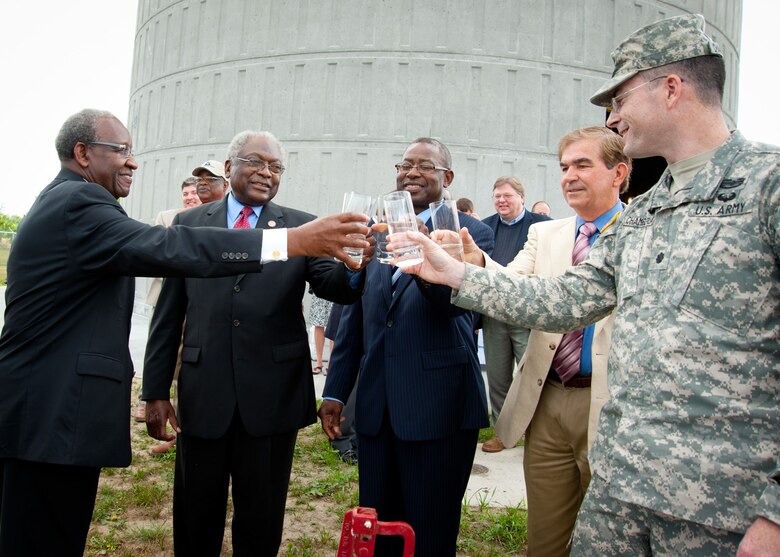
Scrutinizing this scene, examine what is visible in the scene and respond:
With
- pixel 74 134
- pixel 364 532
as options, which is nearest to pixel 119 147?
pixel 74 134

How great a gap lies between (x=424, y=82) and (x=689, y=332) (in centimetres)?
978

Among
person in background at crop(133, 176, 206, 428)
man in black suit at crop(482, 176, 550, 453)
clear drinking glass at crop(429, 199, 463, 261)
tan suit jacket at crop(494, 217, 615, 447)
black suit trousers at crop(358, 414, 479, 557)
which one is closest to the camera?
clear drinking glass at crop(429, 199, 463, 261)

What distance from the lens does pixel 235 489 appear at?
2.37 meters

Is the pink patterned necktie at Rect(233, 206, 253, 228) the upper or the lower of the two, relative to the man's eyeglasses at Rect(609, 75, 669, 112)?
lower

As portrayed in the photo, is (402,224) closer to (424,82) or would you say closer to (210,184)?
(210,184)

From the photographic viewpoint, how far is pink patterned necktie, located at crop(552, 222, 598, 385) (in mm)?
2145

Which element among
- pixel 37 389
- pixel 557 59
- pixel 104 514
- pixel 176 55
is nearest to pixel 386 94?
pixel 557 59

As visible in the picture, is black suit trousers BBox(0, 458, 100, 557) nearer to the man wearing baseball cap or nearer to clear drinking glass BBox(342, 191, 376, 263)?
clear drinking glass BBox(342, 191, 376, 263)

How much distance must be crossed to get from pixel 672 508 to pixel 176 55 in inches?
534

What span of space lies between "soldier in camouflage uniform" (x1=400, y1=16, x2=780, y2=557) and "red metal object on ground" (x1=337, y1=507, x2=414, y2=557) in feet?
1.61

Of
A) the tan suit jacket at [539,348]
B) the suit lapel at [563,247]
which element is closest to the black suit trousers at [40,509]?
the tan suit jacket at [539,348]

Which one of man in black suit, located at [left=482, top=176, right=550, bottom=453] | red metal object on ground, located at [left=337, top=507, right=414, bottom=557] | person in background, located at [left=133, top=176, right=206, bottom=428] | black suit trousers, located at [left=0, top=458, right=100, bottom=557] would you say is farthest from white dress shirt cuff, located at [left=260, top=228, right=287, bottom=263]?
person in background, located at [left=133, top=176, right=206, bottom=428]

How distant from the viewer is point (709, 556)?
1.27 meters

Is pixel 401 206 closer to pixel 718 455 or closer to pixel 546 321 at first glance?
pixel 546 321
